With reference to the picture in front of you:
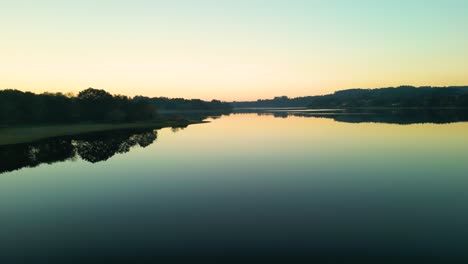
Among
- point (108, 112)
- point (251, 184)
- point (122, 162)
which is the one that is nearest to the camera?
point (251, 184)

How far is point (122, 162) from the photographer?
161 ft

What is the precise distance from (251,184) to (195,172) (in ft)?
32.6

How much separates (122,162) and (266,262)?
37855 millimetres

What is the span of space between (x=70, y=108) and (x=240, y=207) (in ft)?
411

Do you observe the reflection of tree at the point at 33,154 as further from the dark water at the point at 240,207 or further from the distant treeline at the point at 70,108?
the distant treeline at the point at 70,108

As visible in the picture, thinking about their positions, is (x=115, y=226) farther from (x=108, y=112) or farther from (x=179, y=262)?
(x=108, y=112)

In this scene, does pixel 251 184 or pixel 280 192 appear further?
pixel 251 184

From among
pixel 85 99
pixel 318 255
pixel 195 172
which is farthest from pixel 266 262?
pixel 85 99

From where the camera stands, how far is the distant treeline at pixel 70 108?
115963 millimetres

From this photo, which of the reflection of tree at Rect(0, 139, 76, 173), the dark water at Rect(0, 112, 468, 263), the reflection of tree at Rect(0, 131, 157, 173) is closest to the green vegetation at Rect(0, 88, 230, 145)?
the reflection of tree at Rect(0, 131, 157, 173)

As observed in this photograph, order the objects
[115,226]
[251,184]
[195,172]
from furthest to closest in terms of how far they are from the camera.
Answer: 1. [195,172]
2. [251,184]
3. [115,226]

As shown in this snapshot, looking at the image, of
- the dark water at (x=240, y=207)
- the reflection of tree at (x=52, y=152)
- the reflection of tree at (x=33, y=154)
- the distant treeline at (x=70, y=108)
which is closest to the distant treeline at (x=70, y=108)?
the distant treeline at (x=70, y=108)

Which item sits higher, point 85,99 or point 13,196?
point 85,99

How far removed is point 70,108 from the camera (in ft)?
425
